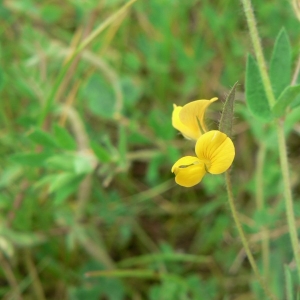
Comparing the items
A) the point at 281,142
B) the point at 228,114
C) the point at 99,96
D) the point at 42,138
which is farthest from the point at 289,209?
the point at 99,96

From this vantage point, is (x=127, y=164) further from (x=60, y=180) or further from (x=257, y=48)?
(x=257, y=48)

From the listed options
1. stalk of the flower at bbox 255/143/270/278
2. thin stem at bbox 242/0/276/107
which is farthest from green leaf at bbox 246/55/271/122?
stalk of the flower at bbox 255/143/270/278

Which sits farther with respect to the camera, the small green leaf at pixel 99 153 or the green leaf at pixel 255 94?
the small green leaf at pixel 99 153

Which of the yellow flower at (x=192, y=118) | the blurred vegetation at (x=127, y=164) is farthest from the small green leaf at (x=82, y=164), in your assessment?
the yellow flower at (x=192, y=118)

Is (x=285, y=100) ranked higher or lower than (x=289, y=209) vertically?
higher

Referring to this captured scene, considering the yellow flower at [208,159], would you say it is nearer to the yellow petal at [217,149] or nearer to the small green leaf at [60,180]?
the yellow petal at [217,149]

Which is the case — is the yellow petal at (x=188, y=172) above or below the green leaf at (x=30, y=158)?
below
